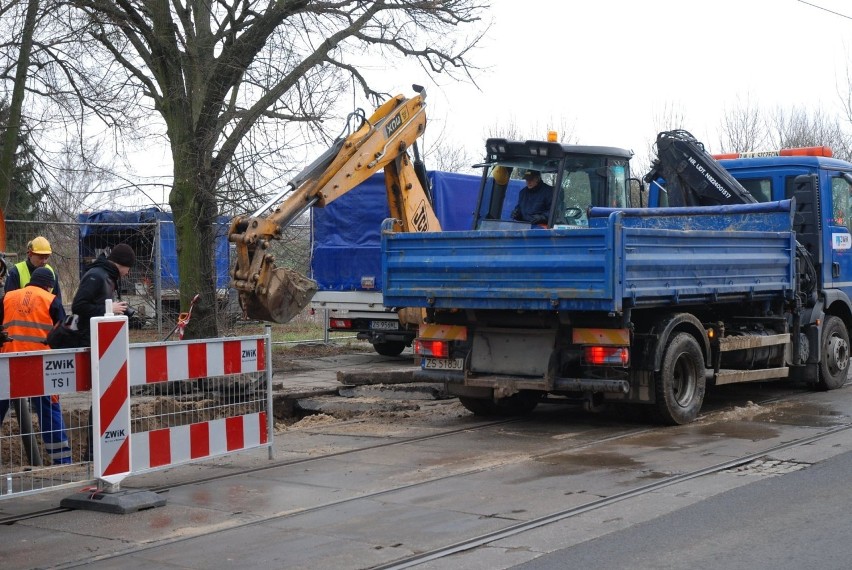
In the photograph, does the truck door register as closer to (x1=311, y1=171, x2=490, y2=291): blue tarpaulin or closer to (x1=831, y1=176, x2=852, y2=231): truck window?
(x1=831, y1=176, x2=852, y2=231): truck window

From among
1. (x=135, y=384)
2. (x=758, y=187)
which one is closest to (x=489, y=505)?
(x=135, y=384)

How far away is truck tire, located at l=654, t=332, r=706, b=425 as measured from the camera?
34.6ft

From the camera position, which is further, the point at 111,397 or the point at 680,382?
the point at 680,382

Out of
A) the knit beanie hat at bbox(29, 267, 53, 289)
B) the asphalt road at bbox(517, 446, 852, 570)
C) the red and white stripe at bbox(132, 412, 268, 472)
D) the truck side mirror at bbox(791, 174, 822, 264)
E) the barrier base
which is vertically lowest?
the asphalt road at bbox(517, 446, 852, 570)

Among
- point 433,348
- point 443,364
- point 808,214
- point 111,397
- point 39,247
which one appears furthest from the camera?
point 808,214

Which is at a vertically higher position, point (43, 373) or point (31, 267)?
point (31, 267)

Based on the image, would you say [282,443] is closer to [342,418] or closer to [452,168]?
[342,418]

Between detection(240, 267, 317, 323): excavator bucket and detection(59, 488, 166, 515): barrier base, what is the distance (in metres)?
3.44

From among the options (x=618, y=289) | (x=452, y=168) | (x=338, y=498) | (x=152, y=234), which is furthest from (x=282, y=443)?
(x=452, y=168)

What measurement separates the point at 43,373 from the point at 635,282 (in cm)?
539

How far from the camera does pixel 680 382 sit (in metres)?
11.1

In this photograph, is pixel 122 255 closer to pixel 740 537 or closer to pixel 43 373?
pixel 43 373

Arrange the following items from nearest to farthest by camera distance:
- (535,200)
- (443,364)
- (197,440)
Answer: (197,440) → (443,364) → (535,200)

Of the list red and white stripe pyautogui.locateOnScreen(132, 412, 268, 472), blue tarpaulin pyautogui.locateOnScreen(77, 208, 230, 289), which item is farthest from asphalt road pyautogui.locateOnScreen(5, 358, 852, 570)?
blue tarpaulin pyautogui.locateOnScreen(77, 208, 230, 289)
